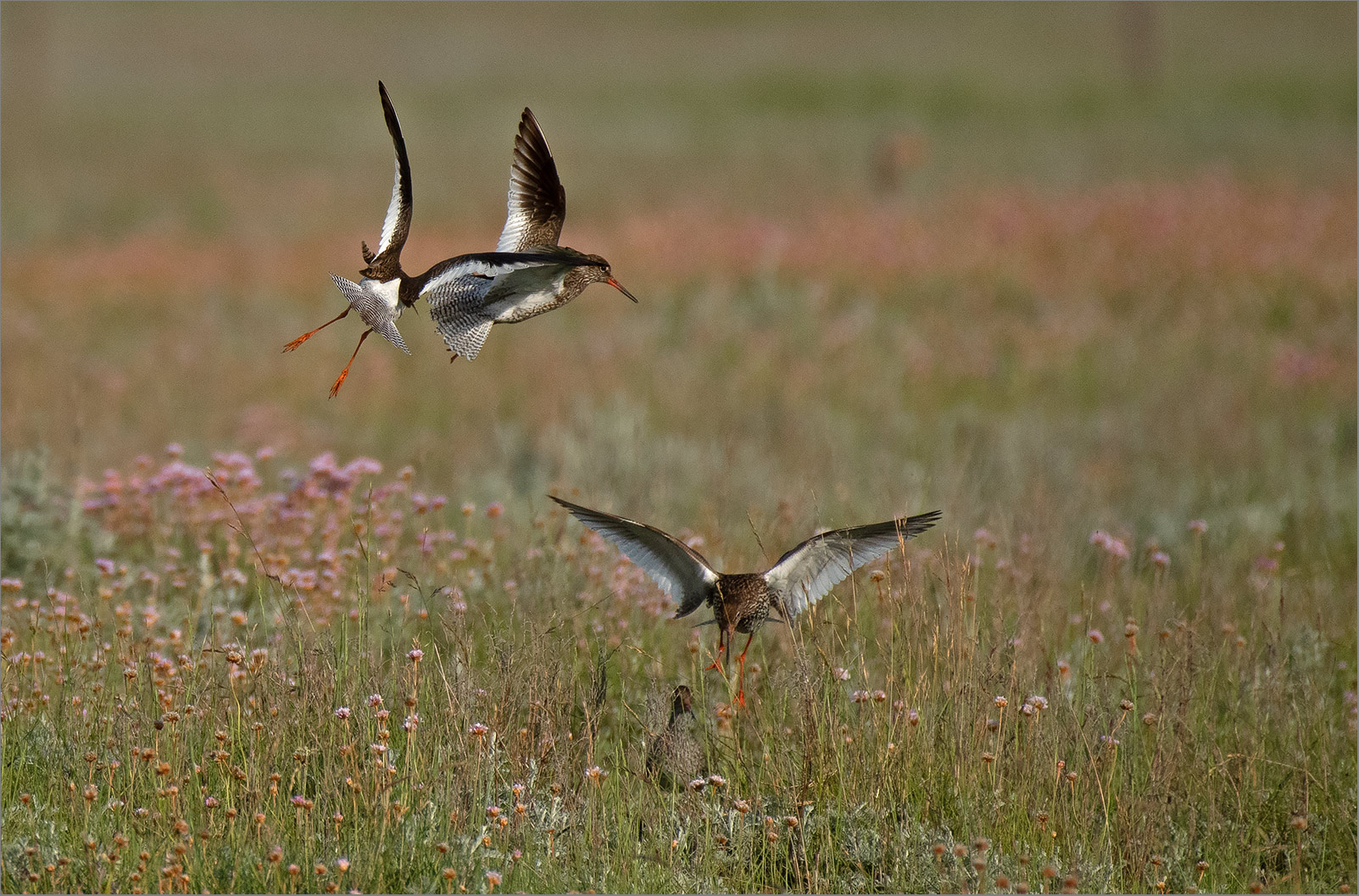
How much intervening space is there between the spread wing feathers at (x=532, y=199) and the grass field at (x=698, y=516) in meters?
1.11

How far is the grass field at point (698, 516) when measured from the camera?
146 inches

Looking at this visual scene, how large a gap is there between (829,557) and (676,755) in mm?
771

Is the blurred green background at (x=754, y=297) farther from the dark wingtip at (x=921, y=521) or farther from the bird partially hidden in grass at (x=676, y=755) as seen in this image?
the bird partially hidden in grass at (x=676, y=755)

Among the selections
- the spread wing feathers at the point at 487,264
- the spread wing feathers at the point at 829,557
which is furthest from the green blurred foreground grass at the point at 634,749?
the spread wing feathers at the point at 487,264

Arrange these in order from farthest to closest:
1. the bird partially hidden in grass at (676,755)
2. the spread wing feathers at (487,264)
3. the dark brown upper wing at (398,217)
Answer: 1. the bird partially hidden in grass at (676,755)
2. the dark brown upper wing at (398,217)
3. the spread wing feathers at (487,264)

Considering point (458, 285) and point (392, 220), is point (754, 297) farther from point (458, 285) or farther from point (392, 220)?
point (458, 285)

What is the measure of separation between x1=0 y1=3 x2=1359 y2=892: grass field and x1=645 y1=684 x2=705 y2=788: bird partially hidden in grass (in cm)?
9

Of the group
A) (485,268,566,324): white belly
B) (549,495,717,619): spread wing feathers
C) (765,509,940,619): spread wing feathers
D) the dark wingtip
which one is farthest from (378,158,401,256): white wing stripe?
the dark wingtip

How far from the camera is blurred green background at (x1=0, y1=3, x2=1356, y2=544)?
Result: 9.23 metres

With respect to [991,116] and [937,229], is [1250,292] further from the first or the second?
[991,116]

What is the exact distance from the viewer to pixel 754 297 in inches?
555

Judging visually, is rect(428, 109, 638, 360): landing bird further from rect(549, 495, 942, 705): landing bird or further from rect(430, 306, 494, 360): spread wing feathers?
rect(549, 495, 942, 705): landing bird

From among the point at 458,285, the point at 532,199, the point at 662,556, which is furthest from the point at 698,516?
the point at 458,285

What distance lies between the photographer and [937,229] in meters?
16.1
